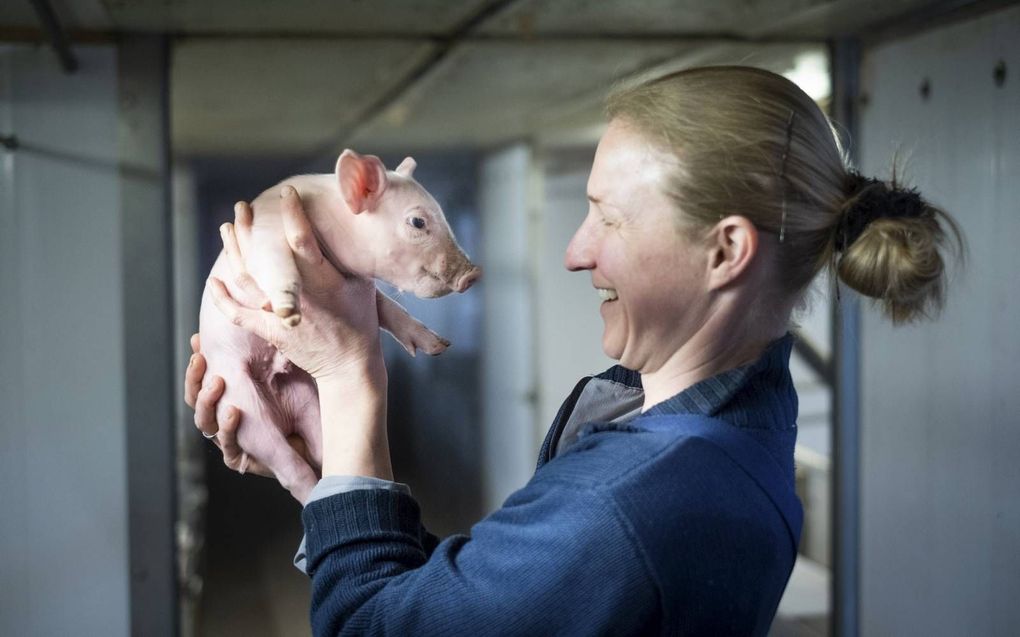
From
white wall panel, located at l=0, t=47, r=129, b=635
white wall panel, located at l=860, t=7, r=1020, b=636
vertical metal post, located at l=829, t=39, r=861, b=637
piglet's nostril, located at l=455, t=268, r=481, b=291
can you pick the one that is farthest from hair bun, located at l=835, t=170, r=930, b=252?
vertical metal post, located at l=829, t=39, r=861, b=637

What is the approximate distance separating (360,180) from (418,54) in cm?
80

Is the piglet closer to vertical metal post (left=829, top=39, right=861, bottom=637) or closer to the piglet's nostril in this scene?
the piglet's nostril

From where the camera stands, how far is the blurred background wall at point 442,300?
0.91 metres

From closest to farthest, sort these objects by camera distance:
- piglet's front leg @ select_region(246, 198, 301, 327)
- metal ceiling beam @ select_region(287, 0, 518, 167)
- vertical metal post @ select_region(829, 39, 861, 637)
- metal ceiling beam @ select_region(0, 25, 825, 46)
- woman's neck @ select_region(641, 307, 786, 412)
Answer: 1. piglet's front leg @ select_region(246, 198, 301, 327)
2. woman's neck @ select_region(641, 307, 786, 412)
3. metal ceiling beam @ select_region(0, 25, 825, 46)
4. metal ceiling beam @ select_region(287, 0, 518, 167)
5. vertical metal post @ select_region(829, 39, 861, 637)

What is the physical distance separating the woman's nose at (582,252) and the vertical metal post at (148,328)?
1.44ft

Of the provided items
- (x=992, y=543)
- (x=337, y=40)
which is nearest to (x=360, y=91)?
(x=337, y=40)

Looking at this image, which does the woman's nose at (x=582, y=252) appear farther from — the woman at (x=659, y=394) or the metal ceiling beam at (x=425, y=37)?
the metal ceiling beam at (x=425, y=37)

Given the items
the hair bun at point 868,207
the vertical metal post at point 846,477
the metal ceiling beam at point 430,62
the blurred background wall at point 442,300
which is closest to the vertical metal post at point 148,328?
the blurred background wall at point 442,300

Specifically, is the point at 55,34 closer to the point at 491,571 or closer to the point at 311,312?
the point at 311,312

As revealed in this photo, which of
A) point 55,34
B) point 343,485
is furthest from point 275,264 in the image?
point 55,34

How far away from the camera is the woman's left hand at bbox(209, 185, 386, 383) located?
2.03 feet

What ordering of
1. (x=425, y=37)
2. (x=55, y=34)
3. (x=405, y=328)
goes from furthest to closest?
(x=425, y=37) < (x=55, y=34) < (x=405, y=328)

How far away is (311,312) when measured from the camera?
62 cm

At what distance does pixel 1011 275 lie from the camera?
1.26 m
